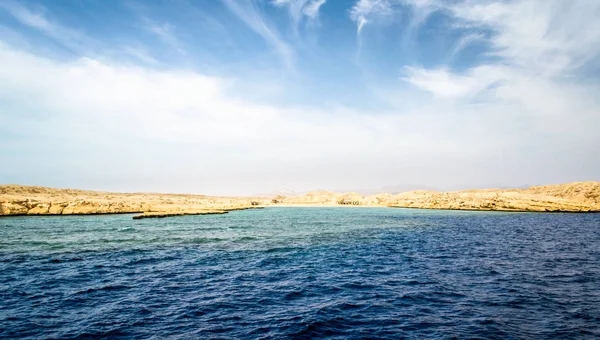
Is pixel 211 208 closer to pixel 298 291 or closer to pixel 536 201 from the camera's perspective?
pixel 298 291

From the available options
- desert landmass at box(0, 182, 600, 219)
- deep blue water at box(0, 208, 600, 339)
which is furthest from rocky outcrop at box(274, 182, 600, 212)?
deep blue water at box(0, 208, 600, 339)

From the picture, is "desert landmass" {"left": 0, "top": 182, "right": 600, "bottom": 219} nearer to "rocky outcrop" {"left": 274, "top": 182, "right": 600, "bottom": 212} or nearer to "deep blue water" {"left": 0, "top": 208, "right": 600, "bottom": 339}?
"rocky outcrop" {"left": 274, "top": 182, "right": 600, "bottom": 212}

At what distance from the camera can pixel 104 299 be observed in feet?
65.0

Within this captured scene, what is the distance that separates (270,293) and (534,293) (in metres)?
17.3

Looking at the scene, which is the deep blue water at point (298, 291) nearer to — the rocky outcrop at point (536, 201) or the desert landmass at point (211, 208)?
the desert landmass at point (211, 208)

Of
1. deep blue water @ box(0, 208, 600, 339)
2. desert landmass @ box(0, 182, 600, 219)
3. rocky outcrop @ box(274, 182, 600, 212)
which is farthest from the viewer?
rocky outcrop @ box(274, 182, 600, 212)

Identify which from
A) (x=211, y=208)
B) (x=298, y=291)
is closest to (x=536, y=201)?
(x=211, y=208)

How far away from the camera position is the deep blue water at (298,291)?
51.0 ft

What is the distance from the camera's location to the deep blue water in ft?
51.0

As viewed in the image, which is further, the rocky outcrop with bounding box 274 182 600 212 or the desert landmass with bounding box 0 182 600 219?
the rocky outcrop with bounding box 274 182 600 212

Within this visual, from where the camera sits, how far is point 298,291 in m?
21.6

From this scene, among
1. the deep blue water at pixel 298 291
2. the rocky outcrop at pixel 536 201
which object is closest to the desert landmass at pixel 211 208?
the rocky outcrop at pixel 536 201

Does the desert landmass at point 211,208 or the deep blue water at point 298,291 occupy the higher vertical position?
the desert landmass at point 211,208

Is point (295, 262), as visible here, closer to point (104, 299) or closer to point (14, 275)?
point (104, 299)
